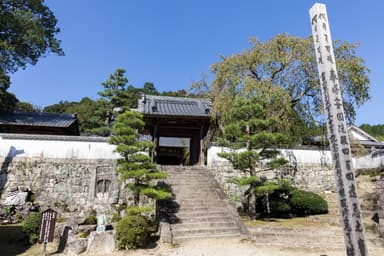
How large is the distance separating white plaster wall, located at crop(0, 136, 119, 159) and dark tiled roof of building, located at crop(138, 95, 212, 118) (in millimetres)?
2781

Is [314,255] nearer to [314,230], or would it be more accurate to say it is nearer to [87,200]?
[314,230]

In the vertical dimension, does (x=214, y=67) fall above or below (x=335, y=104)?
above

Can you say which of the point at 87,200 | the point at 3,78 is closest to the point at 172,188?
the point at 87,200

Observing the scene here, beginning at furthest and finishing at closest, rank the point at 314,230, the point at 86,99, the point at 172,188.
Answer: the point at 86,99, the point at 172,188, the point at 314,230

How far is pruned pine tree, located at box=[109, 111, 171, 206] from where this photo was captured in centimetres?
730

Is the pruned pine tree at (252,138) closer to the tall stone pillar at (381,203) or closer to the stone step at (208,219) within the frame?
the stone step at (208,219)

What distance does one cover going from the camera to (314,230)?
726 centimetres

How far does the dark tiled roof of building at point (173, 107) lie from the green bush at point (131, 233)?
6.04 m

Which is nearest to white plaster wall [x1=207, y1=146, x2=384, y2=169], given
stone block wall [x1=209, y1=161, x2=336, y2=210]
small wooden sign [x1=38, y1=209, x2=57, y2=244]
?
stone block wall [x1=209, y1=161, x2=336, y2=210]

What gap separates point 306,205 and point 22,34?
16.2 meters

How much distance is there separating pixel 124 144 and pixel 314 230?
22.4 feet

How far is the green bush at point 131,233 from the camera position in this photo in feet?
20.1

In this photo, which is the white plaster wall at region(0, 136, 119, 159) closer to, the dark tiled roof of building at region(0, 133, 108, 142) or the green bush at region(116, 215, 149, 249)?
the dark tiled roof of building at region(0, 133, 108, 142)

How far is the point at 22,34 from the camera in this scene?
465 inches
